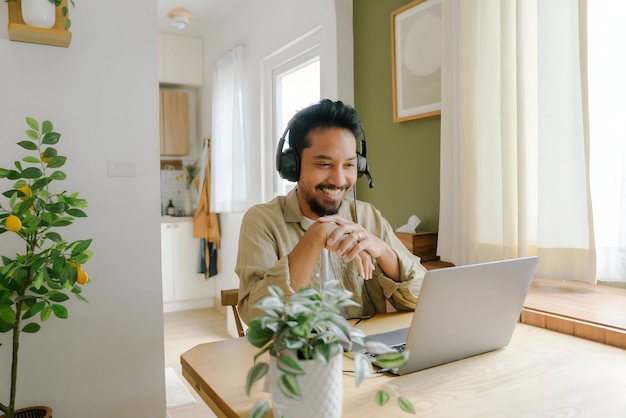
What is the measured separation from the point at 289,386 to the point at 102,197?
1.83 m

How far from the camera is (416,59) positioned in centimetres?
237

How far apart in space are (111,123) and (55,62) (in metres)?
0.33

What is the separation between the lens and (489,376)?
93 centimetres

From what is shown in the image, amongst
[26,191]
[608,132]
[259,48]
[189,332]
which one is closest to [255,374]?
[26,191]

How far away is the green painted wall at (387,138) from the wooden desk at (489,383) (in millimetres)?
1241

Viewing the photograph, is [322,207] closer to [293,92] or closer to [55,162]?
[55,162]

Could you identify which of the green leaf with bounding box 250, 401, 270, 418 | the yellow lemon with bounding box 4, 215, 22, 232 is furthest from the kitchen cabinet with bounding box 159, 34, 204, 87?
the green leaf with bounding box 250, 401, 270, 418

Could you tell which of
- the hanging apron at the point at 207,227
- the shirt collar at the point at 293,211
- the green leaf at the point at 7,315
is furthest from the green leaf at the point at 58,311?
the hanging apron at the point at 207,227

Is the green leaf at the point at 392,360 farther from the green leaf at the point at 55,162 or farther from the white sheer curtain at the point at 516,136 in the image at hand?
A: the green leaf at the point at 55,162

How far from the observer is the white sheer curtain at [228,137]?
4.20 metres

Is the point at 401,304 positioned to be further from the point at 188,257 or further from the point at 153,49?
the point at 188,257

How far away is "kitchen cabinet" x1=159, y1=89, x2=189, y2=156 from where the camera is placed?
5129mm

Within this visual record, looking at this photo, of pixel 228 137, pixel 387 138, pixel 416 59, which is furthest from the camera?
pixel 228 137

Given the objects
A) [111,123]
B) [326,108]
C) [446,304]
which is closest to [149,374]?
[111,123]
